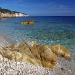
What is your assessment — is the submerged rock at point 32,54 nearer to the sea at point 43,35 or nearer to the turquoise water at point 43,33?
the sea at point 43,35

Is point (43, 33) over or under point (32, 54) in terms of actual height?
under

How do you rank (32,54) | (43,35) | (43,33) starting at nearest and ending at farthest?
(32,54), (43,35), (43,33)

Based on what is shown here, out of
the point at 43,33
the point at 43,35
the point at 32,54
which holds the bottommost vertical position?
the point at 43,33

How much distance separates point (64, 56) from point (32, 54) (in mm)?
4680

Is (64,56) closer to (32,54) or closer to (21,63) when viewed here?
(32,54)

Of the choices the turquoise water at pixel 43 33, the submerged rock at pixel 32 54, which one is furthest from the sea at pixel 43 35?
the submerged rock at pixel 32 54

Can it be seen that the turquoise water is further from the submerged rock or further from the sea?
the submerged rock

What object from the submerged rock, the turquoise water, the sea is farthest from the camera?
the turquoise water

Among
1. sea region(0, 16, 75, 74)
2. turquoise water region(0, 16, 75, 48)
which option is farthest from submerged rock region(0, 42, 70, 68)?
turquoise water region(0, 16, 75, 48)

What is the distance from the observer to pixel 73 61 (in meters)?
23.1

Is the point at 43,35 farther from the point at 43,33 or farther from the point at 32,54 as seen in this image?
the point at 32,54

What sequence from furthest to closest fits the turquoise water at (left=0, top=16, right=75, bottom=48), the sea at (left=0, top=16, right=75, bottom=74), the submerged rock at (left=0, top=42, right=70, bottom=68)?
the turquoise water at (left=0, top=16, right=75, bottom=48) → the sea at (left=0, top=16, right=75, bottom=74) → the submerged rock at (left=0, top=42, right=70, bottom=68)

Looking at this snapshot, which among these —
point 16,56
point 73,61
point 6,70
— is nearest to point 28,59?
point 16,56

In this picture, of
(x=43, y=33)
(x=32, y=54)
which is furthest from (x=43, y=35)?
(x=32, y=54)
